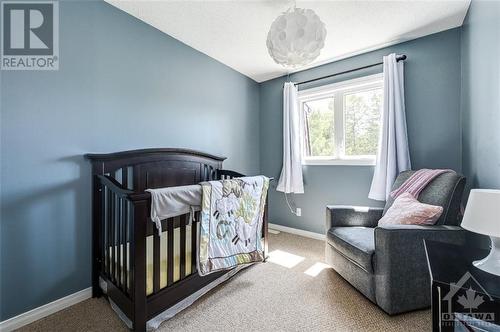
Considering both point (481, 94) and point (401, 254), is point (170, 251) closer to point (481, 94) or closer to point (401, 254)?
point (401, 254)

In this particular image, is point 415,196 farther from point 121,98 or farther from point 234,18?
point 121,98

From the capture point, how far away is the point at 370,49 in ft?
8.21

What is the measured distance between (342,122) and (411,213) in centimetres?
149

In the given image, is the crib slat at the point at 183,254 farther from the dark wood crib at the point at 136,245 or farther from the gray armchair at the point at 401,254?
the gray armchair at the point at 401,254

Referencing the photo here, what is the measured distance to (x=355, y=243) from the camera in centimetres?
169

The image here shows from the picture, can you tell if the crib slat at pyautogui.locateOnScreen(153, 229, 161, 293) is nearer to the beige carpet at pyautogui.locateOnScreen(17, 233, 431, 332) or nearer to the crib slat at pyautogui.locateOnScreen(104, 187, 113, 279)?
the beige carpet at pyautogui.locateOnScreen(17, 233, 431, 332)

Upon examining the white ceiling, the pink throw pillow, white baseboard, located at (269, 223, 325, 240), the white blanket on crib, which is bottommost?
white baseboard, located at (269, 223, 325, 240)

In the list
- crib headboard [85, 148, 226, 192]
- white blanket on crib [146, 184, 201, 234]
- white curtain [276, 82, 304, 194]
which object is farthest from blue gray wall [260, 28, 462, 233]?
white blanket on crib [146, 184, 201, 234]

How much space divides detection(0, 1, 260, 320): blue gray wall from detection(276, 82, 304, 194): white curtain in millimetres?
1484

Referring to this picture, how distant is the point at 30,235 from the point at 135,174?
0.73 meters

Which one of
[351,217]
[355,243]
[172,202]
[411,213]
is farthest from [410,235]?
[172,202]

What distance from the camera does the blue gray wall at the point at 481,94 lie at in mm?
1377

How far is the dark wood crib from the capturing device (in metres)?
1.24

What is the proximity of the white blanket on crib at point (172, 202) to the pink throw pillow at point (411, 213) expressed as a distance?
1.48 metres
